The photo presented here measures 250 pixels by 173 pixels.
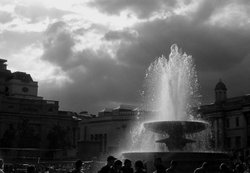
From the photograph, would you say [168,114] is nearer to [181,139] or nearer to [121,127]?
[181,139]

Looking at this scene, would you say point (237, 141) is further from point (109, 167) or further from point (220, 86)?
point (109, 167)

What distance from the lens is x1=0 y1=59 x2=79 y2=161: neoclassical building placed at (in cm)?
7850

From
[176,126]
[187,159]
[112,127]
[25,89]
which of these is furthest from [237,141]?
[187,159]

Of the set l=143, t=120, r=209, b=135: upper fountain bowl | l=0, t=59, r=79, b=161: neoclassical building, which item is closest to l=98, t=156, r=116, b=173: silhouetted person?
l=143, t=120, r=209, b=135: upper fountain bowl

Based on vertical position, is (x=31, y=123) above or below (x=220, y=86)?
below

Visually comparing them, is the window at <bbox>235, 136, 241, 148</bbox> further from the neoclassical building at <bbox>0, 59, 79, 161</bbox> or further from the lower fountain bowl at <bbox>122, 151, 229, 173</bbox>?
the lower fountain bowl at <bbox>122, 151, 229, 173</bbox>

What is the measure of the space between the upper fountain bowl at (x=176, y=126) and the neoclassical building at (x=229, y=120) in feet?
177

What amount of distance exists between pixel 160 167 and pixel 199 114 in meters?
73.5

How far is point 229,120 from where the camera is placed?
268 feet

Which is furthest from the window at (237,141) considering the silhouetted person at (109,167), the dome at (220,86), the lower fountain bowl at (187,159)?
the silhouetted person at (109,167)

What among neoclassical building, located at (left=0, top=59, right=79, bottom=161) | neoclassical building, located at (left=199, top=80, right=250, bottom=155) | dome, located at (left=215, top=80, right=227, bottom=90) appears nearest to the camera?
neoclassical building, located at (left=199, top=80, right=250, bottom=155)

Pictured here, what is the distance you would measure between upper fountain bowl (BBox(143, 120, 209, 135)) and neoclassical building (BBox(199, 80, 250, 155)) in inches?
2121

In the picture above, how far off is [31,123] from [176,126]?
206ft

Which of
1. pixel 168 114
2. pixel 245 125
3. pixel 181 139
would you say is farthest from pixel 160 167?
pixel 245 125
